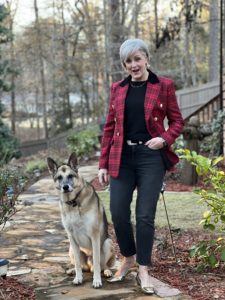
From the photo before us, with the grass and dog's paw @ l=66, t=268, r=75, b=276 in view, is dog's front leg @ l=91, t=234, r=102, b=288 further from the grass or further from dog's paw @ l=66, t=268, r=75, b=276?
the grass

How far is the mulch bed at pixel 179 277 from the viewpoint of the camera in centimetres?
380

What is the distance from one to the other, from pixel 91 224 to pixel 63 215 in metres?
0.29

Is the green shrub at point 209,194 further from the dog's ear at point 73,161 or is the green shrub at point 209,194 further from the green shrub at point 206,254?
the dog's ear at point 73,161

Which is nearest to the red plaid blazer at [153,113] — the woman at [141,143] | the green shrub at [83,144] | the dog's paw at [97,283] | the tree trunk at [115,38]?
the woman at [141,143]

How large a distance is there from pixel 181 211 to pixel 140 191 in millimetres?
3630

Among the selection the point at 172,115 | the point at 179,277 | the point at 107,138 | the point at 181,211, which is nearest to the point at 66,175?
the point at 107,138

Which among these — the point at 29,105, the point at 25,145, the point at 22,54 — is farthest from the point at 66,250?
the point at 29,105

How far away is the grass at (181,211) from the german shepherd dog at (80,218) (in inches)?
79.2

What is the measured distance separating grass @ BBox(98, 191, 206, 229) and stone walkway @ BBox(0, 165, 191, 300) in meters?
A: 1.07

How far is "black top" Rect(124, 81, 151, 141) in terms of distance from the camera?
3.82 meters

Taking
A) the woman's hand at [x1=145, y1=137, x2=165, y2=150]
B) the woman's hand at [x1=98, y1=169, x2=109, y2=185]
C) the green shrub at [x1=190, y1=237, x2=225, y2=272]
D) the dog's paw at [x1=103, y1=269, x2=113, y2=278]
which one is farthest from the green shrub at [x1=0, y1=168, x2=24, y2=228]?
the green shrub at [x1=190, y1=237, x2=225, y2=272]

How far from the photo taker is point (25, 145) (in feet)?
72.4

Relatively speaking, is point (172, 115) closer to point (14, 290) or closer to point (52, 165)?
point (52, 165)

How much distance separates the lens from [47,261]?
4.97 metres
